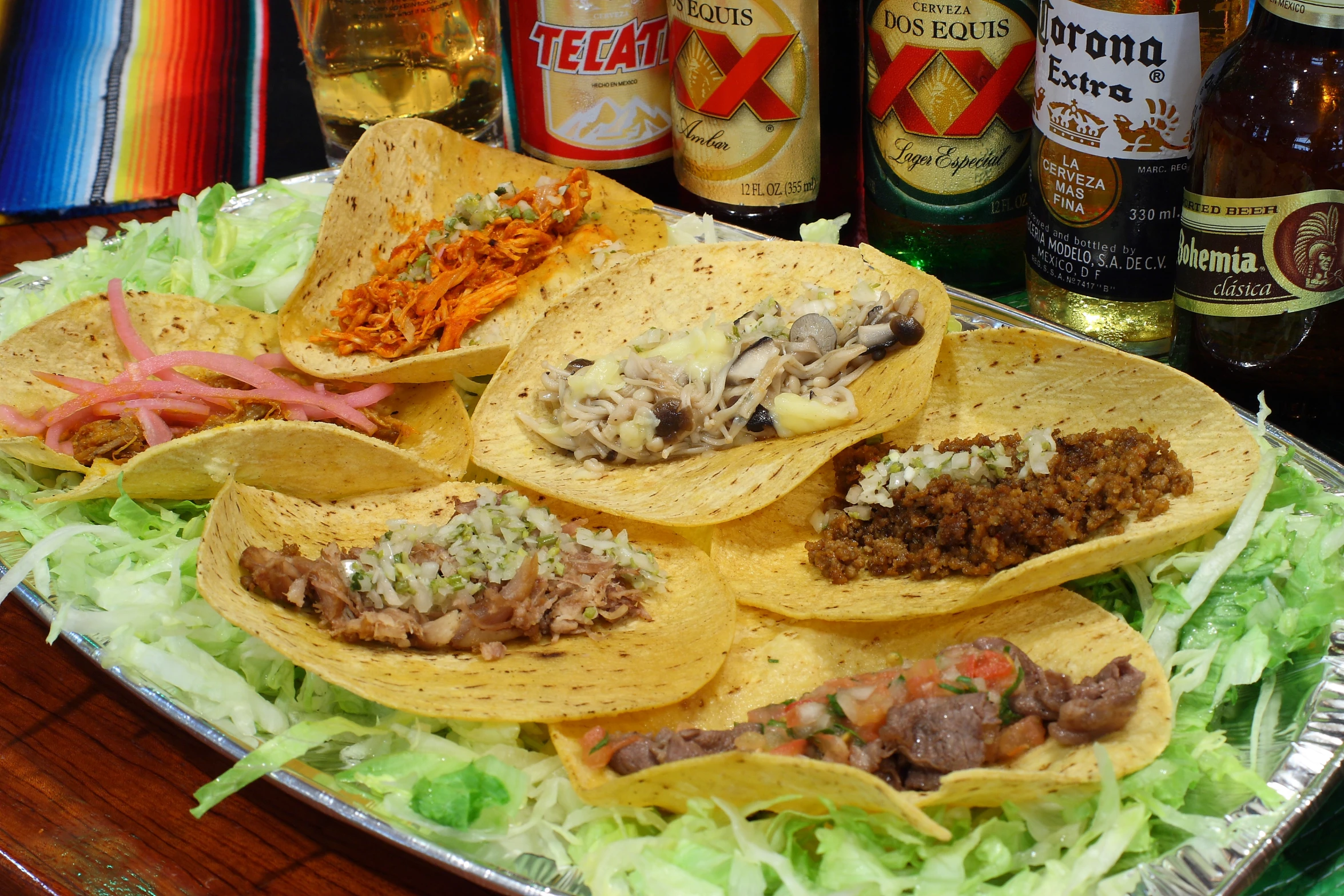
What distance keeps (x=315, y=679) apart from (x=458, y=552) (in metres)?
0.37

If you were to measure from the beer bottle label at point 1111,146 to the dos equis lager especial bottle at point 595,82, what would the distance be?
132 cm

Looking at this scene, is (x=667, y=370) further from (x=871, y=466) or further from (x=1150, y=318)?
(x=1150, y=318)

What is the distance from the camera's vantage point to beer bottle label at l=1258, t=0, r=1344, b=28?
2402 millimetres

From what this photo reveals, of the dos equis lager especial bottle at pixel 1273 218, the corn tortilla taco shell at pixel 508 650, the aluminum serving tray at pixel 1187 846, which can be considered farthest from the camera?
the dos equis lager especial bottle at pixel 1273 218

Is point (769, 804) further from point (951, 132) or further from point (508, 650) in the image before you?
Answer: point (951, 132)

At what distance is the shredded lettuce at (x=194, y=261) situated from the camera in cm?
369

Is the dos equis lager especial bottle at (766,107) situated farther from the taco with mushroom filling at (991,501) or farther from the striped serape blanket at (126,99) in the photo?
the striped serape blanket at (126,99)

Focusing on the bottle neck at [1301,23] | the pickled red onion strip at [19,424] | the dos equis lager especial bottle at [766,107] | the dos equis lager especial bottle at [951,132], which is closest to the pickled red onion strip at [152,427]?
the pickled red onion strip at [19,424]

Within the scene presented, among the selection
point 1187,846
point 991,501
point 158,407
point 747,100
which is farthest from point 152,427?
point 1187,846

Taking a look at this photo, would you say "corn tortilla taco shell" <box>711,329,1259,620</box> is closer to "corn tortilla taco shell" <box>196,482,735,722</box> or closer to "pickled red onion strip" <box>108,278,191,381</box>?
"corn tortilla taco shell" <box>196,482,735,722</box>

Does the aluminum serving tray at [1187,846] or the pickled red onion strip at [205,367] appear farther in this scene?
the pickled red onion strip at [205,367]

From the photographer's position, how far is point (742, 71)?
Result: 3.55 m

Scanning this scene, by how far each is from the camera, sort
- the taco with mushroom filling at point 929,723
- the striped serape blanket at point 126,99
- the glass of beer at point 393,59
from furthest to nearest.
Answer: the striped serape blanket at point 126,99 < the glass of beer at point 393,59 < the taco with mushroom filling at point 929,723

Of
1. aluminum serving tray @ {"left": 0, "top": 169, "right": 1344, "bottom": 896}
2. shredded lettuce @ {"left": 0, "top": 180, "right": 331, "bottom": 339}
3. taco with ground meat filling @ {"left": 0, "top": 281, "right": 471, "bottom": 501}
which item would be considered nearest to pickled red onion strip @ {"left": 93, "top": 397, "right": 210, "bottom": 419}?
taco with ground meat filling @ {"left": 0, "top": 281, "right": 471, "bottom": 501}
